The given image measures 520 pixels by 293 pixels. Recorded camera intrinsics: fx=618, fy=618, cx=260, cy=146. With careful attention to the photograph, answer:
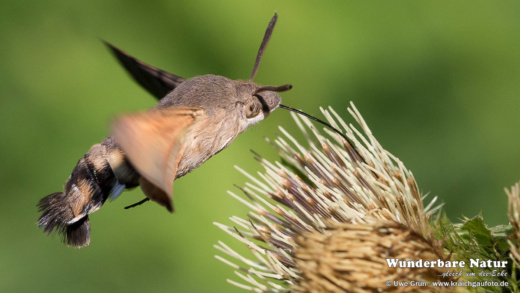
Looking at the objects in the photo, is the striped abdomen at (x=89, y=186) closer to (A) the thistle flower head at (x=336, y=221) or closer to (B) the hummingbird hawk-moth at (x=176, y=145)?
(B) the hummingbird hawk-moth at (x=176, y=145)

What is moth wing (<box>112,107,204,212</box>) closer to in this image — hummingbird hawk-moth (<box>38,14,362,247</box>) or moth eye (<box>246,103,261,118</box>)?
hummingbird hawk-moth (<box>38,14,362,247</box>)

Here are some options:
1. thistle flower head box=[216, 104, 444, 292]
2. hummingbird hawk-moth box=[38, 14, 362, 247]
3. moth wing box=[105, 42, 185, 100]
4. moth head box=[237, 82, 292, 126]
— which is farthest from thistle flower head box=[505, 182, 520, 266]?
moth wing box=[105, 42, 185, 100]

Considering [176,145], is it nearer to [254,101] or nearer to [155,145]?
[155,145]

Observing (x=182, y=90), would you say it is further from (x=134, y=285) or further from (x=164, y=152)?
(x=134, y=285)

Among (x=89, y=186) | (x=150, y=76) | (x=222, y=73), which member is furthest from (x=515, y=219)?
(x=222, y=73)

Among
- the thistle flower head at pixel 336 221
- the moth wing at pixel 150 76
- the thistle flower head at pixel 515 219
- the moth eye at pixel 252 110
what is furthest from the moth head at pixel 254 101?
the thistle flower head at pixel 515 219
